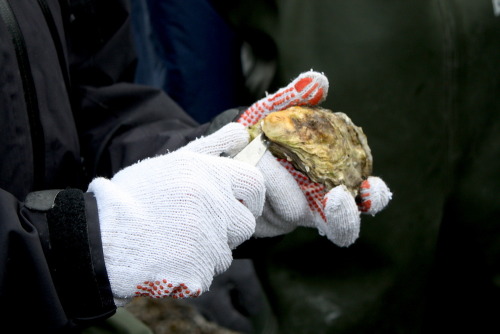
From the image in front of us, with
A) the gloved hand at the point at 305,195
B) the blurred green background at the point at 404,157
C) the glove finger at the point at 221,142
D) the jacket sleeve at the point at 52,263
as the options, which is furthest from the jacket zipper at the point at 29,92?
the blurred green background at the point at 404,157

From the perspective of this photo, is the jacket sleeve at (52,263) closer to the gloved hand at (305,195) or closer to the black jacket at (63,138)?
the black jacket at (63,138)

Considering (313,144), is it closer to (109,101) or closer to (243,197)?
(243,197)

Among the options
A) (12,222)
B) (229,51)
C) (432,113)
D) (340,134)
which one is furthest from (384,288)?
(12,222)

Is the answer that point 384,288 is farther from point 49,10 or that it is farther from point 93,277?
point 49,10

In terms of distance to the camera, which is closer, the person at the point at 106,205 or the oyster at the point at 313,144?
the person at the point at 106,205

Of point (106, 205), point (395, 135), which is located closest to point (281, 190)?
point (106, 205)

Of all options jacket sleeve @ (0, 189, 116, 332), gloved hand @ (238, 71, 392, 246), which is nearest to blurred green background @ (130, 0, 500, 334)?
gloved hand @ (238, 71, 392, 246)

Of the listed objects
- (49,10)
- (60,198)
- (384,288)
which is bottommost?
(384,288)
